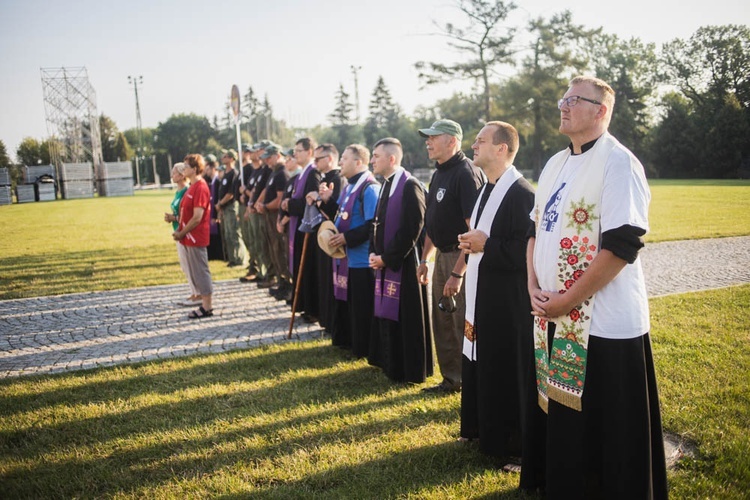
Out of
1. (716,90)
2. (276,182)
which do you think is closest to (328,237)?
(276,182)

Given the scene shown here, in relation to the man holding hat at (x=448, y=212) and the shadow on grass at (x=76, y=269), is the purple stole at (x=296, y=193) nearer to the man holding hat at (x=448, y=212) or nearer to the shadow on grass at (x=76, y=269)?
the man holding hat at (x=448, y=212)

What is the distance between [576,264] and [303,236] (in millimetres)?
6049

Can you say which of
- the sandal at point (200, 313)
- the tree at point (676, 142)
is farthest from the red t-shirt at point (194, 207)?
the tree at point (676, 142)

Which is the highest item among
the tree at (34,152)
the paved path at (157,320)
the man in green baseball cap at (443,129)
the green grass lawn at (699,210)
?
the tree at (34,152)

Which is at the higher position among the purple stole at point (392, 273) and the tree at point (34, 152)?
the tree at point (34, 152)

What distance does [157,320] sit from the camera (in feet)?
29.5

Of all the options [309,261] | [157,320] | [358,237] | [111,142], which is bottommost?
[157,320]

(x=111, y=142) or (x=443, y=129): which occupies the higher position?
(x=111, y=142)

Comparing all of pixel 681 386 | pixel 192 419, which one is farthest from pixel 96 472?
pixel 681 386

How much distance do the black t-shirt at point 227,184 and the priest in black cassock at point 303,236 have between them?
4825mm

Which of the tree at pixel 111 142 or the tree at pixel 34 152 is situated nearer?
the tree at pixel 34 152

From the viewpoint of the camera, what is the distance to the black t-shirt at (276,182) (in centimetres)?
1035

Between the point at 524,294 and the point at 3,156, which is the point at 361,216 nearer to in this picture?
the point at 524,294

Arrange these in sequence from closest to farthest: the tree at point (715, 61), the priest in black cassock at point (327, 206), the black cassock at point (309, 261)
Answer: the tree at point (715, 61)
the priest in black cassock at point (327, 206)
the black cassock at point (309, 261)
